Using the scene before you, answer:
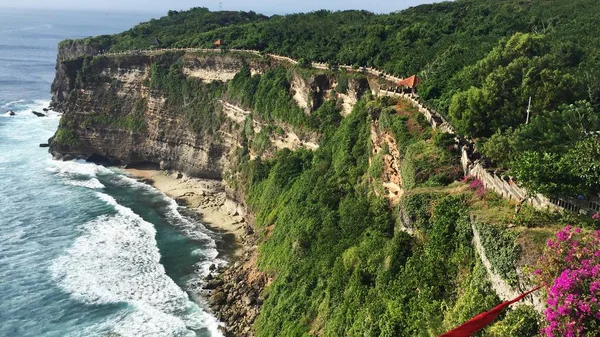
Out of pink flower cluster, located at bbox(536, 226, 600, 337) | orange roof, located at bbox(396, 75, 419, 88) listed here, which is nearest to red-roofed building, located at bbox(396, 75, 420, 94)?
orange roof, located at bbox(396, 75, 419, 88)

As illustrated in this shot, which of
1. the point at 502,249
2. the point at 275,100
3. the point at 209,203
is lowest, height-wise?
the point at 209,203

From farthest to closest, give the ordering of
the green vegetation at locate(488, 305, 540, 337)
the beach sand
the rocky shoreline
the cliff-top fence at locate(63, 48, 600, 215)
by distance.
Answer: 1. the beach sand
2. the rocky shoreline
3. the cliff-top fence at locate(63, 48, 600, 215)
4. the green vegetation at locate(488, 305, 540, 337)

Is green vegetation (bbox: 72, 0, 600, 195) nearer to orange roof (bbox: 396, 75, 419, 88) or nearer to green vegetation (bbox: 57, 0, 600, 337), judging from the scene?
green vegetation (bbox: 57, 0, 600, 337)

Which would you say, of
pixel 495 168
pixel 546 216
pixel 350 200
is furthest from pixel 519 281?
pixel 350 200

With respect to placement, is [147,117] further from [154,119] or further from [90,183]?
[90,183]

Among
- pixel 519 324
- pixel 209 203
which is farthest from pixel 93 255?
pixel 519 324

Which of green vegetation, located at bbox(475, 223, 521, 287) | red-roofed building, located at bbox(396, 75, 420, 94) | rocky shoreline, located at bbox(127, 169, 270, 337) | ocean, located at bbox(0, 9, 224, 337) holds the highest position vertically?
red-roofed building, located at bbox(396, 75, 420, 94)
